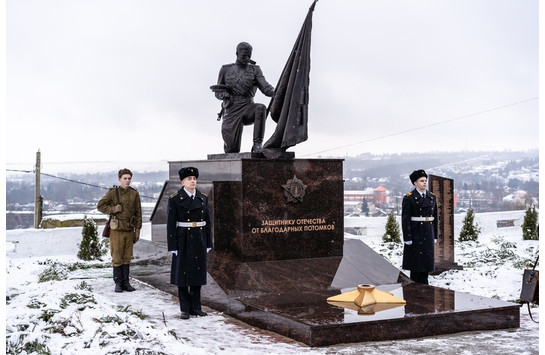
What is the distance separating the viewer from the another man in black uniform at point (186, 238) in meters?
6.88

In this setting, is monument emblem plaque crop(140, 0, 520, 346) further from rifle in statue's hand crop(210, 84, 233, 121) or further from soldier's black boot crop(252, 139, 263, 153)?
rifle in statue's hand crop(210, 84, 233, 121)

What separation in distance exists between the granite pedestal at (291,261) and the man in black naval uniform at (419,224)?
0.33 m

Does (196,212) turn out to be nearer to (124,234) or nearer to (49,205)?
(124,234)

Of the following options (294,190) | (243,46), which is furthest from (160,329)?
(243,46)

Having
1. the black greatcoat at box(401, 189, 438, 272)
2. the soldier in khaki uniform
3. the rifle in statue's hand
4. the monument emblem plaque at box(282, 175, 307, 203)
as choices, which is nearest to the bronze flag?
the monument emblem plaque at box(282, 175, 307, 203)

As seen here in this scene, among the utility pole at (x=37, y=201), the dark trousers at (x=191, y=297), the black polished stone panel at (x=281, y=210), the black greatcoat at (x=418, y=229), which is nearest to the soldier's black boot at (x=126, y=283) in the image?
the black polished stone panel at (x=281, y=210)

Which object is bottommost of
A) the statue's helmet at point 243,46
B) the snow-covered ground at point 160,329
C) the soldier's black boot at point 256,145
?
the snow-covered ground at point 160,329

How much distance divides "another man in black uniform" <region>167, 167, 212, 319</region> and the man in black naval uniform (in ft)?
8.29

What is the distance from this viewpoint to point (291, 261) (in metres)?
8.11

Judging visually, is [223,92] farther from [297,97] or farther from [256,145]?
[297,97]

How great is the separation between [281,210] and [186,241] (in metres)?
1.65

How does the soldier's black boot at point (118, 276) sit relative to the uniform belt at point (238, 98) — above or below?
below

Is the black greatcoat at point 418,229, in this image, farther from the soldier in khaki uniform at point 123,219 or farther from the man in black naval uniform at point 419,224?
the soldier in khaki uniform at point 123,219

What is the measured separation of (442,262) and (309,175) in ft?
10.1
